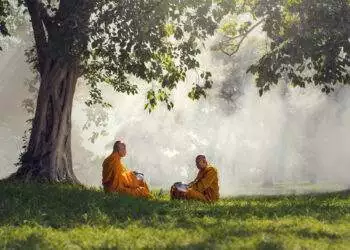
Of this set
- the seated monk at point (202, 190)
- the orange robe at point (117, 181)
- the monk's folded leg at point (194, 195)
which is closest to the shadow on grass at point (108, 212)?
the orange robe at point (117, 181)

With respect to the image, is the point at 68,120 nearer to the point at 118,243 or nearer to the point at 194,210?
the point at 194,210

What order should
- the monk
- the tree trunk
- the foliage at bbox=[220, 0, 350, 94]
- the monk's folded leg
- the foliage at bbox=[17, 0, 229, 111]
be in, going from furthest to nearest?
the tree trunk < the foliage at bbox=[220, 0, 350, 94] < the foliage at bbox=[17, 0, 229, 111] < the monk < the monk's folded leg

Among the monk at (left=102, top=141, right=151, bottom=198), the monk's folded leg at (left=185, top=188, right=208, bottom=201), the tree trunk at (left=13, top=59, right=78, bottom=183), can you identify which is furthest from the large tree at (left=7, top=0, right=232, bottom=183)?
the monk's folded leg at (left=185, top=188, right=208, bottom=201)

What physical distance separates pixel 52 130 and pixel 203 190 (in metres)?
6.77

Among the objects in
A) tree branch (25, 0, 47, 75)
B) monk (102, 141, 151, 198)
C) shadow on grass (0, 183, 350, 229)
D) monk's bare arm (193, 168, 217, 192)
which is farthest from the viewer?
tree branch (25, 0, 47, 75)

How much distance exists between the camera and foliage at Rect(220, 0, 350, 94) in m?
19.7

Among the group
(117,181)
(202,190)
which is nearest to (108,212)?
(202,190)

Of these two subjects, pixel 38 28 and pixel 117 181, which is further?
pixel 38 28

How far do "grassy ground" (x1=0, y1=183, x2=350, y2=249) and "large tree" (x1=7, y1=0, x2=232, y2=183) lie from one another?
261 inches

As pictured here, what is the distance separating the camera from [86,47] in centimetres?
1797

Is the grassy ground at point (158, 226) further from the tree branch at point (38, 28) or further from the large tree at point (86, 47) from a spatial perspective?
the tree branch at point (38, 28)

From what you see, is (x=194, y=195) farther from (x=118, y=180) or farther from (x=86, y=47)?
(x=86, y=47)

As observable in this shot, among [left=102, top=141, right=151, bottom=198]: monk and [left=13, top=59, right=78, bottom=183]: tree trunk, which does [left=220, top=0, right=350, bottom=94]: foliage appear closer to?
[left=13, top=59, right=78, bottom=183]: tree trunk

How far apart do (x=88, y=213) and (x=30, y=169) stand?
9.87 metres
